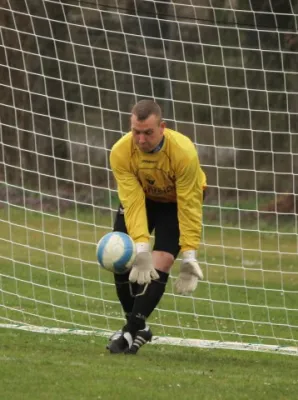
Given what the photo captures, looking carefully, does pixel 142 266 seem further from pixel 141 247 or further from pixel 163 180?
pixel 163 180

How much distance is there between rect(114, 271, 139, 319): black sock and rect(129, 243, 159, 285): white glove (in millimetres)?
357

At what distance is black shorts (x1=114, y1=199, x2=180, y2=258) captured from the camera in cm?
909

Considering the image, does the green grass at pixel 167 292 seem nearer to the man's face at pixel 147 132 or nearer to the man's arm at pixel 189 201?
the man's arm at pixel 189 201

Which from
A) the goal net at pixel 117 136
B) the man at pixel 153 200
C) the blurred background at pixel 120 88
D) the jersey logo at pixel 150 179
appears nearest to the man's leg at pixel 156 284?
the man at pixel 153 200

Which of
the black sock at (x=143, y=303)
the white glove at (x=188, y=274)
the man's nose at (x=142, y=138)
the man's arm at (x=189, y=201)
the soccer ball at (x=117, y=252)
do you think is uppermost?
the man's nose at (x=142, y=138)

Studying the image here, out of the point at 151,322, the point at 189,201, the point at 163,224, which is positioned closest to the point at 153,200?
the point at 163,224

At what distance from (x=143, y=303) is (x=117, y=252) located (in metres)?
0.57

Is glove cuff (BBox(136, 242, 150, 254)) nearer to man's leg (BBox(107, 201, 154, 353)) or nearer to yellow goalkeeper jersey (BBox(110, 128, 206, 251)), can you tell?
yellow goalkeeper jersey (BBox(110, 128, 206, 251))

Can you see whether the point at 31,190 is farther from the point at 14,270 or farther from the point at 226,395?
the point at 226,395

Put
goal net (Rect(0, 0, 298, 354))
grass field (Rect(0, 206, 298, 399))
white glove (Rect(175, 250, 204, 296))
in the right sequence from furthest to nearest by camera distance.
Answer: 1. goal net (Rect(0, 0, 298, 354))
2. white glove (Rect(175, 250, 204, 296))
3. grass field (Rect(0, 206, 298, 399))

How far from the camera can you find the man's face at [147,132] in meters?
8.66

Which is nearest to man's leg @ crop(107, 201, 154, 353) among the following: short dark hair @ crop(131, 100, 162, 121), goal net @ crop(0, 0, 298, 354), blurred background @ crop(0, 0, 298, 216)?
short dark hair @ crop(131, 100, 162, 121)

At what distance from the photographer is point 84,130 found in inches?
551

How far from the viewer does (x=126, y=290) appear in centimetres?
925
